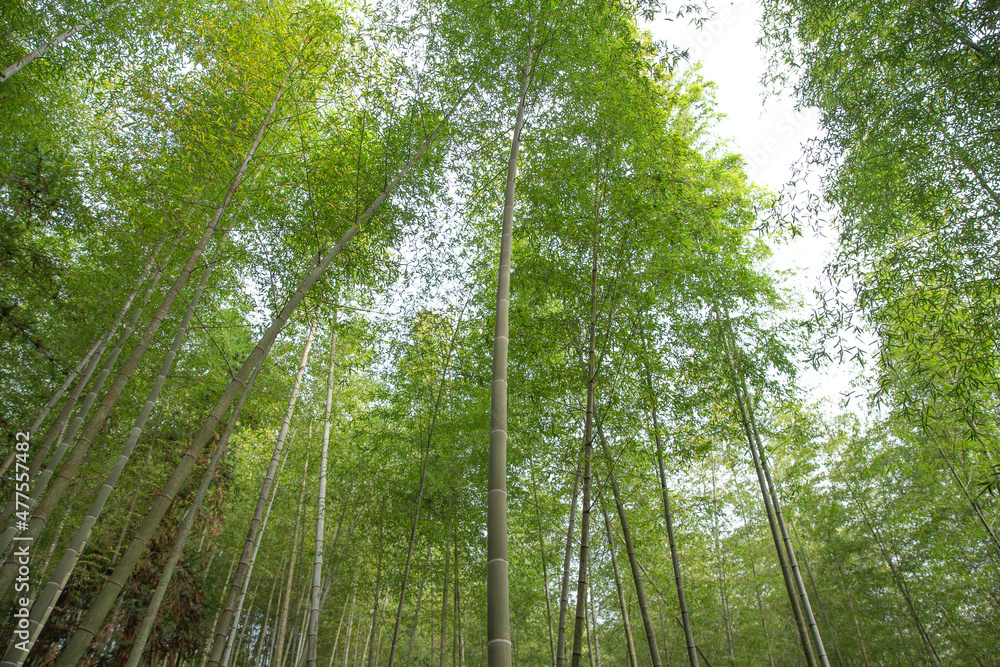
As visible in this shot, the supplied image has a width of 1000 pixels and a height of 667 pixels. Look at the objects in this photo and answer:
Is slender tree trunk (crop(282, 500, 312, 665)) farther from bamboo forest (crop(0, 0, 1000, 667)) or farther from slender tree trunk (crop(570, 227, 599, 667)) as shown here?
slender tree trunk (crop(570, 227, 599, 667))

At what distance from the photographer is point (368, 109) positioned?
13.8 ft

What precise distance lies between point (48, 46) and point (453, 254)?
10.9 ft

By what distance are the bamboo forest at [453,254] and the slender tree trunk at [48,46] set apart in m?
0.05

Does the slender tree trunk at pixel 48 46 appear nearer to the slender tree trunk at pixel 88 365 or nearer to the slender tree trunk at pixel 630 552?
the slender tree trunk at pixel 88 365

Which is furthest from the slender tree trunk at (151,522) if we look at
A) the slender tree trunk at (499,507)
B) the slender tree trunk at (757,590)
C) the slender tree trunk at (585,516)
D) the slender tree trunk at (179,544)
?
the slender tree trunk at (757,590)

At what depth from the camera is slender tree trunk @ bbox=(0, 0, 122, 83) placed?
332 centimetres

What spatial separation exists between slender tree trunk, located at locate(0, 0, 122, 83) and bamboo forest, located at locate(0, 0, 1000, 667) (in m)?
0.05

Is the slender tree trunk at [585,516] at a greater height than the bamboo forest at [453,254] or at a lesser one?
lesser

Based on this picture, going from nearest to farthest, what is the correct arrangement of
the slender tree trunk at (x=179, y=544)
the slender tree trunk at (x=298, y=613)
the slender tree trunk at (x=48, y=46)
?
the slender tree trunk at (x=48, y=46), the slender tree trunk at (x=179, y=544), the slender tree trunk at (x=298, y=613)

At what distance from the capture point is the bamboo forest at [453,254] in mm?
3168

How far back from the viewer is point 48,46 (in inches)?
143

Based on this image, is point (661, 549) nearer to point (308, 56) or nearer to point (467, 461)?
point (467, 461)

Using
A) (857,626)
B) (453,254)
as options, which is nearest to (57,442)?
(453,254)

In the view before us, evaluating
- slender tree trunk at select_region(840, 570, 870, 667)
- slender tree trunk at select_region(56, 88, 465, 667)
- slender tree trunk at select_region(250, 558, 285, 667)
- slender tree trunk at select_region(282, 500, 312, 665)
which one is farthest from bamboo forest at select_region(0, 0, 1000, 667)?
slender tree trunk at select_region(840, 570, 870, 667)
